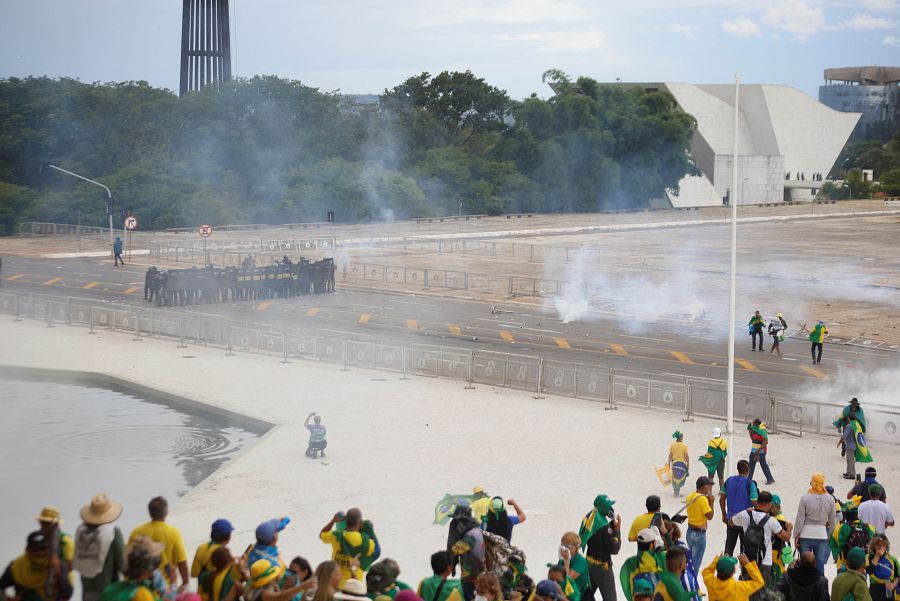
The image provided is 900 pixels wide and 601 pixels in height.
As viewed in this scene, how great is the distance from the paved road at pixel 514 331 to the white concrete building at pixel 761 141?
314ft

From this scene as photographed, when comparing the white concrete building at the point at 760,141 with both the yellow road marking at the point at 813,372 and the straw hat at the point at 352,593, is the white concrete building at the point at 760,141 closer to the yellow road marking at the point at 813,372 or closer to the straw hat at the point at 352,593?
the yellow road marking at the point at 813,372

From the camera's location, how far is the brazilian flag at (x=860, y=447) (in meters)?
19.9

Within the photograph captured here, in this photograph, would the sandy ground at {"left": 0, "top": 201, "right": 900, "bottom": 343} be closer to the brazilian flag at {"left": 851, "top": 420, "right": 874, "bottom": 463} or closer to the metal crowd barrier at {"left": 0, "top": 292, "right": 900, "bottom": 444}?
the metal crowd barrier at {"left": 0, "top": 292, "right": 900, "bottom": 444}

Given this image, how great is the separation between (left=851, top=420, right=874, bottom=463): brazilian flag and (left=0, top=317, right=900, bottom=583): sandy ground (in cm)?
67

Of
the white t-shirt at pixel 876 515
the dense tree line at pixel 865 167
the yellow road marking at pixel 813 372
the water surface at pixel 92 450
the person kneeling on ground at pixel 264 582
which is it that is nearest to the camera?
the person kneeling on ground at pixel 264 582

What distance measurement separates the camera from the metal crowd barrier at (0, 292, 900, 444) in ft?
79.2

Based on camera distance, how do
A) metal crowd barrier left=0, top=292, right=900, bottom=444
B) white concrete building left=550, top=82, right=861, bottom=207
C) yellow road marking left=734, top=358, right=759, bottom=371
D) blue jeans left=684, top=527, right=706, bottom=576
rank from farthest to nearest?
white concrete building left=550, top=82, right=861, bottom=207 < yellow road marking left=734, top=358, right=759, bottom=371 < metal crowd barrier left=0, top=292, right=900, bottom=444 < blue jeans left=684, top=527, right=706, bottom=576

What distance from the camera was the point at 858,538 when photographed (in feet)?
42.2

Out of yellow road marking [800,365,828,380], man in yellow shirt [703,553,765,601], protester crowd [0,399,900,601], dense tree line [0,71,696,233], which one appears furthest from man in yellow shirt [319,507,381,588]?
dense tree line [0,71,696,233]

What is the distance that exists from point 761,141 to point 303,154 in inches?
3015

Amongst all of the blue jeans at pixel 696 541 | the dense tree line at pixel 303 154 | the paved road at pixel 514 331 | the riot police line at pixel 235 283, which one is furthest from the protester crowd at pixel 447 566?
the dense tree line at pixel 303 154

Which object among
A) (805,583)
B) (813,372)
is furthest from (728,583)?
(813,372)

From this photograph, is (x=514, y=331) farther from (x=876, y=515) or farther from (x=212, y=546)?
(x=212, y=546)

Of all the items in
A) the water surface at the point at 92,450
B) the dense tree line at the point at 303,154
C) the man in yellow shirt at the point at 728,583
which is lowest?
the water surface at the point at 92,450
